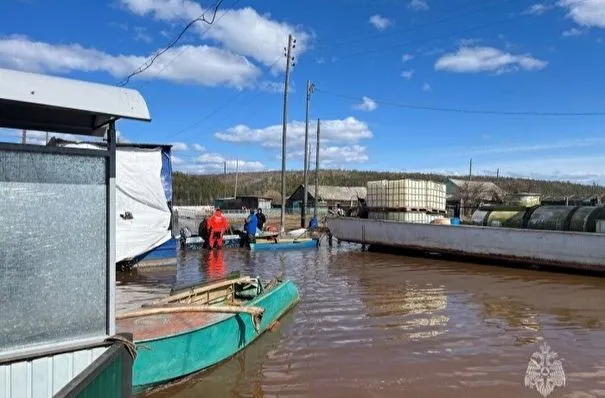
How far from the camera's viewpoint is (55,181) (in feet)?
11.5

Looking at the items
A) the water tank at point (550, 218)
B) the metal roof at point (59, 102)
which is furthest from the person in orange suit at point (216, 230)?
the metal roof at point (59, 102)

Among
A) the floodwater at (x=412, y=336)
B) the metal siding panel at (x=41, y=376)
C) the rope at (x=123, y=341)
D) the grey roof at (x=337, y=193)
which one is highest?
the grey roof at (x=337, y=193)

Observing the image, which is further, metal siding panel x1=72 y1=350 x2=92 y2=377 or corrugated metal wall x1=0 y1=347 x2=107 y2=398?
metal siding panel x1=72 y1=350 x2=92 y2=377

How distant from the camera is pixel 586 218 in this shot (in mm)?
17719

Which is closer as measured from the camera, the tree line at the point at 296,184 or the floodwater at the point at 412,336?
the floodwater at the point at 412,336

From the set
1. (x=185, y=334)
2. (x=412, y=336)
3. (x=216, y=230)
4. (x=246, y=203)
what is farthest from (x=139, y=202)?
(x=246, y=203)

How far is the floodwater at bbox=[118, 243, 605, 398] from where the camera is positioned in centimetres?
665

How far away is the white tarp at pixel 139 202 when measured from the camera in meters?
14.3

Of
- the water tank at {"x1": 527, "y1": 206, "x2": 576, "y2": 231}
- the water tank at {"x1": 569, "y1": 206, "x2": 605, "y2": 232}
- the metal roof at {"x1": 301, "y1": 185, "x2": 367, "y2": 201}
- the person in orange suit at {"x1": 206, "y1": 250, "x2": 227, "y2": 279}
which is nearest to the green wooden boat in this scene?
the person in orange suit at {"x1": 206, "y1": 250, "x2": 227, "y2": 279}

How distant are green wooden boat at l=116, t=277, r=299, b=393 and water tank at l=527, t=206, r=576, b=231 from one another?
44.3 ft

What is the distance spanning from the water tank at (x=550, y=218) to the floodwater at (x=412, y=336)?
2.67 meters

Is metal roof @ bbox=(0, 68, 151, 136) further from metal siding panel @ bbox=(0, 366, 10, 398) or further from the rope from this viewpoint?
metal siding panel @ bbox=(0, 366, 10, 398)

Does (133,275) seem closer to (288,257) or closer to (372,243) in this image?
(288,257)

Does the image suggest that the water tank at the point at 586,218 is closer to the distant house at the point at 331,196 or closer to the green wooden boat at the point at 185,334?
the green wooden boat at the point at 185,334
